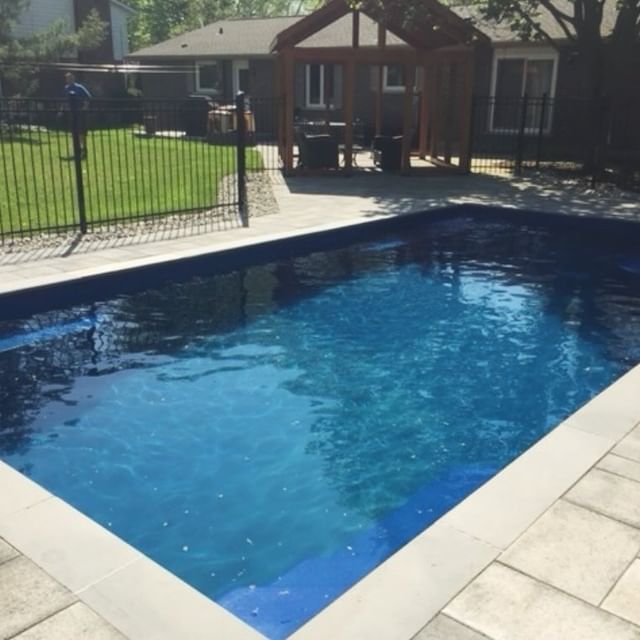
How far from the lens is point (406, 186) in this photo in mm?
13453

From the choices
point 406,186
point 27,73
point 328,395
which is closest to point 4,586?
point 328,395

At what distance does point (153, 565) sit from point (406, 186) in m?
11.4

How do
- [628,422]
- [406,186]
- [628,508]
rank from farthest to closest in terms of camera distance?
[406,186] < [628,422] < [628,508]

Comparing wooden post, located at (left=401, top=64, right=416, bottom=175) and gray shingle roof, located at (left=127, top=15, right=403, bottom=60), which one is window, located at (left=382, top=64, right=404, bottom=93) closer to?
gray shingle roof, located at (left=127, top=15, right=403, bottom=60)

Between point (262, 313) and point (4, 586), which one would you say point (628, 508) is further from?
point (262, 313)

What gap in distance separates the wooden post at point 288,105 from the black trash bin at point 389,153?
2183 mm

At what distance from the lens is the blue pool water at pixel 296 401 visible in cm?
386

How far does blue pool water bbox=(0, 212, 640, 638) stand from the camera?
12.6ft

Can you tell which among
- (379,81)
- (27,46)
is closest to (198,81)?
(27,46)

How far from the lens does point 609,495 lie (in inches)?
131

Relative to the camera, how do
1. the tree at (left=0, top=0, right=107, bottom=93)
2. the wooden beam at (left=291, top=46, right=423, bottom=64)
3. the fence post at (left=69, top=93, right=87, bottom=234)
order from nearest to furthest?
the fence post at (left=69, top=93, right=87, bottom=234) < the wooden beam at (left=291, top=46, right=423, bottom=64) < the tree at (left=0, top=0, right=107, bottom=93)

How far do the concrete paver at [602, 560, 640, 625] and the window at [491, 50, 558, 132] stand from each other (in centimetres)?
1807

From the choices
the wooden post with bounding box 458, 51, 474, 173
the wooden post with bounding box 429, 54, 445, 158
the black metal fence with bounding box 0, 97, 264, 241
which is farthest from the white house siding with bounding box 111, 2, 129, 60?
the wooden post with bounding box 458, 51, 474, 173

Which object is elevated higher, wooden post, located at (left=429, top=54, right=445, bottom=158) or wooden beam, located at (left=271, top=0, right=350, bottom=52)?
wooden beam, located at (left=271, top=0, right=350, bottom=52)
